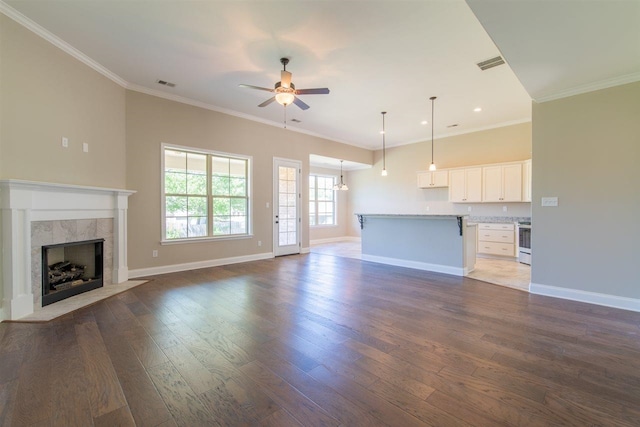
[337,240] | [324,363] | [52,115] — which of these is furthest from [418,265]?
[52,115]

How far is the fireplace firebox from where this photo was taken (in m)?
3.41

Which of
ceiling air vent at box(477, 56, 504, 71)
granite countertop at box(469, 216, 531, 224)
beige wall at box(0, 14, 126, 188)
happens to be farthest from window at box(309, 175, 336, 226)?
ceiling air vent at box(477, 56, 504, 71)

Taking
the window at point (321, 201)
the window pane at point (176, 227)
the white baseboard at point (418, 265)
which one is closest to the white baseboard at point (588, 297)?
the white baseboard at point (418, 265)

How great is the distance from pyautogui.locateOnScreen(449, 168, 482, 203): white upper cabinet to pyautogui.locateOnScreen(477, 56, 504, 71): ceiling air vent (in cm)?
354

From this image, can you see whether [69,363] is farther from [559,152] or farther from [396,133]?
[396,133]

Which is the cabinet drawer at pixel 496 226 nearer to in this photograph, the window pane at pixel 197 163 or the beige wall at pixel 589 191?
the beige wall at pixel 589 191

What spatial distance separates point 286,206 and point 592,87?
5.76 meters

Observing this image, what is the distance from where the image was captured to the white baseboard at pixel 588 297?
10.9 feet

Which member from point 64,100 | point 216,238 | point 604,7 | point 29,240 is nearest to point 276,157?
point 216,238

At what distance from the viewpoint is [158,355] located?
2.25 meters

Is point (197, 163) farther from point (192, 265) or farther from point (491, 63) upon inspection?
point (491, 63)

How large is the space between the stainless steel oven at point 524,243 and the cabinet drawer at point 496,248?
211mm

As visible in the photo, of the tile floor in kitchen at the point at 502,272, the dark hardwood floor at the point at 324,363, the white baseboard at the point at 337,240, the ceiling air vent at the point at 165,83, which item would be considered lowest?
the dark hardwood floor at the point at 324,363

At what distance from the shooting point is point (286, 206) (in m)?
7.04
